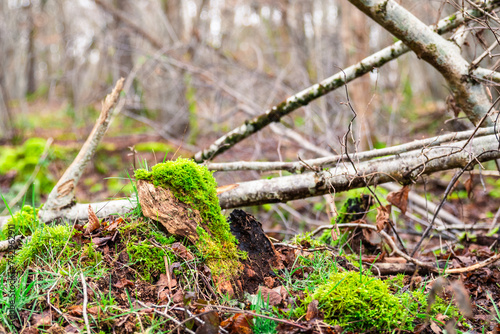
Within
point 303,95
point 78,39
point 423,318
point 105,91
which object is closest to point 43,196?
point 105,91

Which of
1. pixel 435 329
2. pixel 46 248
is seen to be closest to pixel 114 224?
pixel 46 248

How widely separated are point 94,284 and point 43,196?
288 inches

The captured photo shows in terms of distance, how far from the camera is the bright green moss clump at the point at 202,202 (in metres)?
2.42

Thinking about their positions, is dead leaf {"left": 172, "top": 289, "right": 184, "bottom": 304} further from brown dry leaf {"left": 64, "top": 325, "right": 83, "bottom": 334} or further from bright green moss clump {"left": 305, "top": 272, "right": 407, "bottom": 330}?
bright green moss clump {"left": 305, "top": 272, "right": 407, "bottom": 330}

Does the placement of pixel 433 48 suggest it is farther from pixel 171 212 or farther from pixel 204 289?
pixel 204 289

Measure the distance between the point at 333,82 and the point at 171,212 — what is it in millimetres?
2422

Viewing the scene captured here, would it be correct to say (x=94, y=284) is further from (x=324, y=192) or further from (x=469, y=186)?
(x=469, y=186)

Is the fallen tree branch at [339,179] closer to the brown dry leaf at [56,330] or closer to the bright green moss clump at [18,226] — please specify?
the bright green moss clump at [18,226]

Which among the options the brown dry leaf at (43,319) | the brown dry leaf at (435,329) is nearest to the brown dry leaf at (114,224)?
the brown dry leaf at (43,319)

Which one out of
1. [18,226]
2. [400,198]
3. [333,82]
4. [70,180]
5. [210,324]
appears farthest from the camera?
[333,82]

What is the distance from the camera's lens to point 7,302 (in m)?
1.99

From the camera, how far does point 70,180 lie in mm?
3516

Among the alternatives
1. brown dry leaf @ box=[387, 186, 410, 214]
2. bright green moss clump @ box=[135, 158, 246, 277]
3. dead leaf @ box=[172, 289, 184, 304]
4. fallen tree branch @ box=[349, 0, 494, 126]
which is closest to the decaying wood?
bright green moss clump @ box=[135, 158, 246, 277]

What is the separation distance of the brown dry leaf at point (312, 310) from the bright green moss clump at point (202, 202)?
0.56 metres
